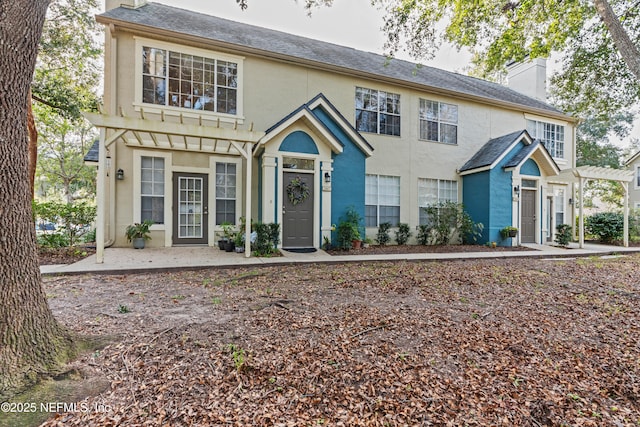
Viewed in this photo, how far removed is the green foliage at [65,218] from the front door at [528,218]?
561 inches

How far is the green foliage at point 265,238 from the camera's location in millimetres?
7648

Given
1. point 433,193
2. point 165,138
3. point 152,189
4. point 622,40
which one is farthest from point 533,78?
point 152,189

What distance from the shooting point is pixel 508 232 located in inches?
419

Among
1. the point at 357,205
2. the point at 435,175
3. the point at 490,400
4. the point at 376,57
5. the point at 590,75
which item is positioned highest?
the point at 376,57

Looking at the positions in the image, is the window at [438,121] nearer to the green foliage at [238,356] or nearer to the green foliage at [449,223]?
the green foliage at [449,223]

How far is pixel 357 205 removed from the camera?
30.6 feet

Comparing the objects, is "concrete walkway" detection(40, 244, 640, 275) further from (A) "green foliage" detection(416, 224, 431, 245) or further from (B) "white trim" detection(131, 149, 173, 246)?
(A) "green foliage" detection(416, 224, 431, 245)

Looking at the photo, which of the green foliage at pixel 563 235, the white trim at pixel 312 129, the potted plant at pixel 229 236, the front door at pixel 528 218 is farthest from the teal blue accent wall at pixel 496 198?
the potted plant at pixel 229 236

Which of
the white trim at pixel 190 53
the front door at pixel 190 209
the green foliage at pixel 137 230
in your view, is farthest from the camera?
the front door at pixel 190 209

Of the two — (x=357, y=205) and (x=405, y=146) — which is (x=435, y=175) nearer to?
(x=405, y=146)

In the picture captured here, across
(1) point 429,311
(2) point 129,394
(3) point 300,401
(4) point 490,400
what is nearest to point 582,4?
(1) point 429,311

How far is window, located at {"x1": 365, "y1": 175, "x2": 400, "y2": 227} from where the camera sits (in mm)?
10711

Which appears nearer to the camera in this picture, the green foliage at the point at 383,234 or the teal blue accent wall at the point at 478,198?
the green foliage at the point at 383,234

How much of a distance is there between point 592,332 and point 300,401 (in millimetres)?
3372
